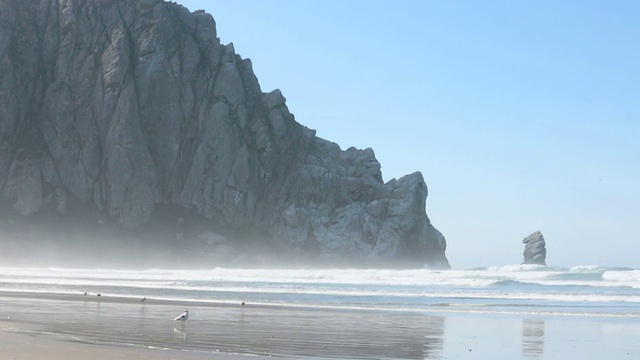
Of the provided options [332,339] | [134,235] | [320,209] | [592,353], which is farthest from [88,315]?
[320,209]

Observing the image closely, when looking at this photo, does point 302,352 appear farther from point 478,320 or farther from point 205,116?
point 205,116

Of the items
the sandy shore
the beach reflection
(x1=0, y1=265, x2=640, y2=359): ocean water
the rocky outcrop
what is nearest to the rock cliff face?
the rocky outcrop

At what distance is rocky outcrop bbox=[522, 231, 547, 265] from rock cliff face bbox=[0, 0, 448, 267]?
34.0 feet

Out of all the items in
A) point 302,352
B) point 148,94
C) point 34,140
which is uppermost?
point 148,94

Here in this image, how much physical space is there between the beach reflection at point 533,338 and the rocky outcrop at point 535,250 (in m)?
72.7

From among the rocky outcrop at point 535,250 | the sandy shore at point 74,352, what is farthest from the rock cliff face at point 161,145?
the sandy shore at point 74,352

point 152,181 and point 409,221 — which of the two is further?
point 409,221

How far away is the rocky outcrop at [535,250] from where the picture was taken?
97.8m

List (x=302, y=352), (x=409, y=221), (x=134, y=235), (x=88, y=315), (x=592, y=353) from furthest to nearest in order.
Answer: (x=409, y=221) → (x=134, y=235) → (x=88, y=315) → (x=592, y=353) → (x=302, y=352)

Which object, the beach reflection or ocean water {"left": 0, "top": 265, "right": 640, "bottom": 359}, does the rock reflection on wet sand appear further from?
the beach reflection

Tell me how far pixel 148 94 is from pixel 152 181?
32.1 feet

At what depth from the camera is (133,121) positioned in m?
88.4

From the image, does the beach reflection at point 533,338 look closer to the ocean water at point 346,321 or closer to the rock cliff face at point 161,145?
the ocean water at point 346,321

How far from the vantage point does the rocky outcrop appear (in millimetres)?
97812
